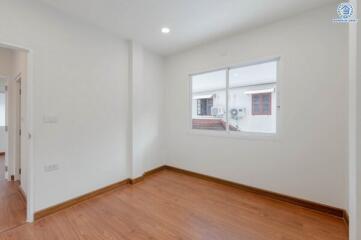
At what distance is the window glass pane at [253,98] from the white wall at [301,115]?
0.18m

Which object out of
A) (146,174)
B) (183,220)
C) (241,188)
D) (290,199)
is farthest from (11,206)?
(290,199)

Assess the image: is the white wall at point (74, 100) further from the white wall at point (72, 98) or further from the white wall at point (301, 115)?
the white wall at point (301, 115)

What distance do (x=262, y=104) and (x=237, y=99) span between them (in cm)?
45

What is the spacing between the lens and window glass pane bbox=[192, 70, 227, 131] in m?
3.37

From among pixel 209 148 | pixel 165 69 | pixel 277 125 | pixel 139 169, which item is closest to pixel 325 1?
pixel 277 125

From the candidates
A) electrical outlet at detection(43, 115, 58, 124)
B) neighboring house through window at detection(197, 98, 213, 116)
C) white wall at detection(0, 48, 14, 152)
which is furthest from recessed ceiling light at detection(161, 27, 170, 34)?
white wall at detection(0, 48, 14, 152)

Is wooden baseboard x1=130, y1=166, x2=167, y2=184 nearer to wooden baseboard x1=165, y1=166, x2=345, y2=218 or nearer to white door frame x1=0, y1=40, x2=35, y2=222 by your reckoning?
wooden baseboard x1=165, y1=166, x2=345, y2=218

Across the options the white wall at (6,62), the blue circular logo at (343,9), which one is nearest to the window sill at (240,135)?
the blue circular logo at (343,9)

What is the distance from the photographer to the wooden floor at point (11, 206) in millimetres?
2044

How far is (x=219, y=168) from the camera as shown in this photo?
10.8 feet

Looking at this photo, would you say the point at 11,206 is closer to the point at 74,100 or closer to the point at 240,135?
the point at 74,100

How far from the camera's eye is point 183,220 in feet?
7.03

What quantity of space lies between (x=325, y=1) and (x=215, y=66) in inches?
Result: 68.2

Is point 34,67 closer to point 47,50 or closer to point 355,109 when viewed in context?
point 47,50
